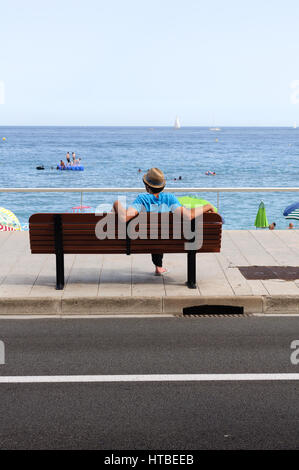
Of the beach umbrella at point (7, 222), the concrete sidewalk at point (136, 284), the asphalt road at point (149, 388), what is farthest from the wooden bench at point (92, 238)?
the beach umbrella at point (7, 222)

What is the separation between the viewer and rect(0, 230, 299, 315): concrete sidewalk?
7.34 m

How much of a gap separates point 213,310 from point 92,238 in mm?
1657

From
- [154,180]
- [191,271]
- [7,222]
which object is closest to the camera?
[191,271]

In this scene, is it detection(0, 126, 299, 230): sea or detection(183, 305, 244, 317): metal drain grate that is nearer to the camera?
detection(183, 305, 244, 317): metal drain grate

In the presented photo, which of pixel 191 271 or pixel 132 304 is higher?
pixel 191 271

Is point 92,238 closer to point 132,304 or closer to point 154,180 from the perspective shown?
point 132,304

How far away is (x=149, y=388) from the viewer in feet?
17.2

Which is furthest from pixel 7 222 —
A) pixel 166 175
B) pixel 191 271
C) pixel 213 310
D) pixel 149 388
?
pixel 166 175

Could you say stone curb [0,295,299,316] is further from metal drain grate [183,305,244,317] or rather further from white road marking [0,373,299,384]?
white road marking [0,373,299,384]

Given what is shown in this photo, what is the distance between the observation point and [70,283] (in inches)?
320

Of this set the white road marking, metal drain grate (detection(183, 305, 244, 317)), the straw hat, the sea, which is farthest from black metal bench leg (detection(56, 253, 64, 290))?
the sea

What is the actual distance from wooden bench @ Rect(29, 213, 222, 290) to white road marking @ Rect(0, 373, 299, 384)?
2.46 metres

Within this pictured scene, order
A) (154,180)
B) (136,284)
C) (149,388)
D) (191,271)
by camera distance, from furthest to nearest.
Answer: (154,180), (136,284), (191,271), (149,388)
